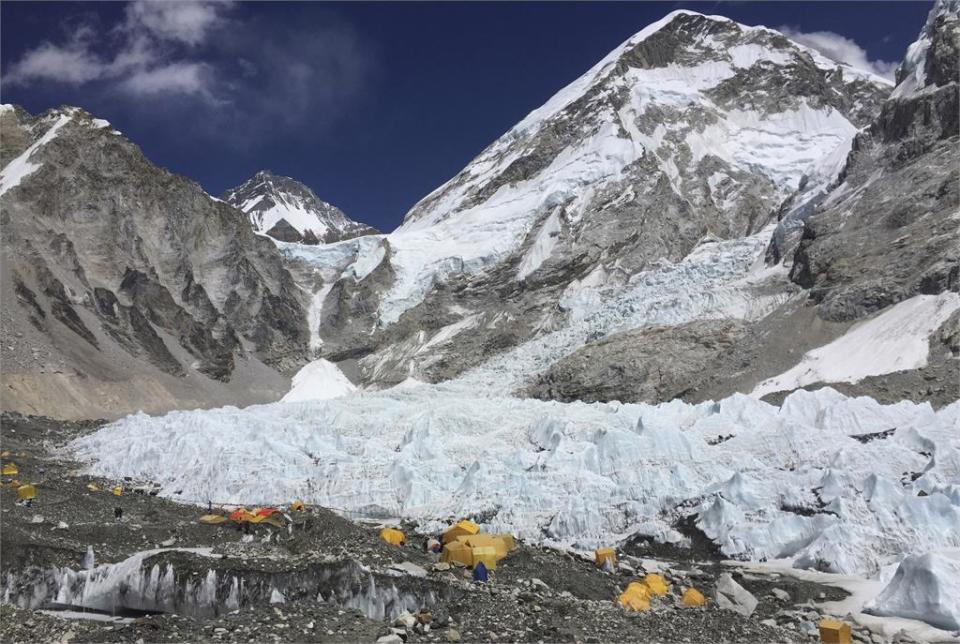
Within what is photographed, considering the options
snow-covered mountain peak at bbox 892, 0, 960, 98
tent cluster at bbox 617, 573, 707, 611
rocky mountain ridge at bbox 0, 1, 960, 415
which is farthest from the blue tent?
snow-covered mountain peak at bbox 892, 0, 960, 98

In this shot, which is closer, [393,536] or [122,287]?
[393,536]

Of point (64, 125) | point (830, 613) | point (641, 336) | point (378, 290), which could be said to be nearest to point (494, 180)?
point (378, 290)

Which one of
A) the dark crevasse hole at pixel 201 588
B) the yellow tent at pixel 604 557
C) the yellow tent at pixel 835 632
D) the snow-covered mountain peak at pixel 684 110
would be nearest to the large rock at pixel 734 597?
the yellow tent at pixel 835 632

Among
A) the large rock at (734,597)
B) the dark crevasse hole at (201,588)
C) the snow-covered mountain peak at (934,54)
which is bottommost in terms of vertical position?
the large rock at (734,597)

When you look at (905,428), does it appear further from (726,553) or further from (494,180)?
(494,180)

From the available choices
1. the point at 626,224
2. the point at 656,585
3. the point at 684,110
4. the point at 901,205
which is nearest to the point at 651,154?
the point at 626,224

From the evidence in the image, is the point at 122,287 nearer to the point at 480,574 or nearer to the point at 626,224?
the point at 626,224

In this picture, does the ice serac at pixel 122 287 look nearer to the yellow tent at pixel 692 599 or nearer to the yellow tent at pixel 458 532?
the yellow tent at pixel 458 532
